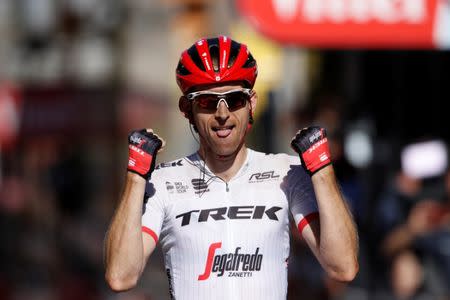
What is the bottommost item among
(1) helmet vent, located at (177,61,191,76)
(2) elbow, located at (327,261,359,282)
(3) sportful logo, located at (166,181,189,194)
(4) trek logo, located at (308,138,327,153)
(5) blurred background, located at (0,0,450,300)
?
(5) blurred background, located at (0,0,450,300)

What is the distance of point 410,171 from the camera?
33.4ft

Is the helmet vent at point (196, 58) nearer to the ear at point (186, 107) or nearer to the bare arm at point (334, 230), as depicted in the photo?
the ear at point (186, 107)

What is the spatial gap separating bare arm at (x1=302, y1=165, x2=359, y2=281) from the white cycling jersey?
0.18 m

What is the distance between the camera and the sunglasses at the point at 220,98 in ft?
16.8

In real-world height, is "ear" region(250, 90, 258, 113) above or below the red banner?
above

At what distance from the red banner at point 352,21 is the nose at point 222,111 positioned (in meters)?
3.70

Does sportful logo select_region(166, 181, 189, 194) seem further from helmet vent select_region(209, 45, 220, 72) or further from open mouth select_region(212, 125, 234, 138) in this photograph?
helmet vent select_region(209, 45, 220, 72)

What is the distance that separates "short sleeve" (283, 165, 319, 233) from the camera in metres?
5.18

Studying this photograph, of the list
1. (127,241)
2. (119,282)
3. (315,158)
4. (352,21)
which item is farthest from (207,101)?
(352,21)

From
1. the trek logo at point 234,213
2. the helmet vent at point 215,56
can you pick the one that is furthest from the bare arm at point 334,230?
the helmet vent at point 215,56

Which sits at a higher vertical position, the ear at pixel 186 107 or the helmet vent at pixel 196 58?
the helmet vent at pixel 196 58

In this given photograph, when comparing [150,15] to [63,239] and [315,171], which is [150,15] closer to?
[63,239]

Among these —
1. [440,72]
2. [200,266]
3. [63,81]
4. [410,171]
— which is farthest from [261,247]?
[63,81]

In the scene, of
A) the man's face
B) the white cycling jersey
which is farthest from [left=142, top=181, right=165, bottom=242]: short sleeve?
the man's face
